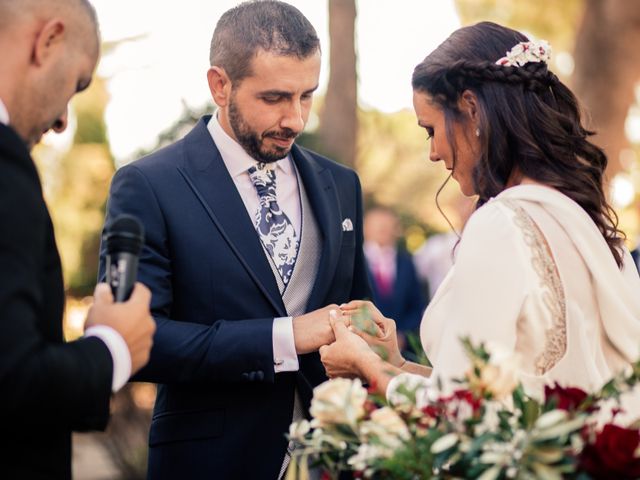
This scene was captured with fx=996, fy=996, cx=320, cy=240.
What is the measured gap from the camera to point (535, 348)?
2711 millimetres

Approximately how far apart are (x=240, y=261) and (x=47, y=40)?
4.55 feet

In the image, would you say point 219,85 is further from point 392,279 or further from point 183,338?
point 392,279

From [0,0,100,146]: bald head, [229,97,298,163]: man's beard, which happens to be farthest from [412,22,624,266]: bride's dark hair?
[0,0,100,146]: bald head

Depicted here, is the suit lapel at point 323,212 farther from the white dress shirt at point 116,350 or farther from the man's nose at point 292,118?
the white dress shirt at point 116,350

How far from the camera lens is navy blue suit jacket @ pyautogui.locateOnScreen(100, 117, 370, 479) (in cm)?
343

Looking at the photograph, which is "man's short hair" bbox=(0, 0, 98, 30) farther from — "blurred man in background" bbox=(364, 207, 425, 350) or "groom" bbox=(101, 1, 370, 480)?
"blurred man in background" bbox=(364, 207, 425, 350)

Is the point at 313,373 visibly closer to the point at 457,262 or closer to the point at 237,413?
the point at 237,413

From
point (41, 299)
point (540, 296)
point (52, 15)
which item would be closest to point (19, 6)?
point (52, 15)

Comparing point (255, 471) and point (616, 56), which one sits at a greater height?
point (616, 56)

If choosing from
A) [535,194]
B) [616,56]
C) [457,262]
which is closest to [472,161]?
[535,194]

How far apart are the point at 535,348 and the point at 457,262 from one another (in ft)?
1.03

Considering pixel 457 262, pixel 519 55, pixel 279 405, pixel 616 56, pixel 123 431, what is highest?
pixel 616 56

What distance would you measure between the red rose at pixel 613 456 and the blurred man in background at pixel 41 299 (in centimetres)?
108

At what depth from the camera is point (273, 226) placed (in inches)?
149
